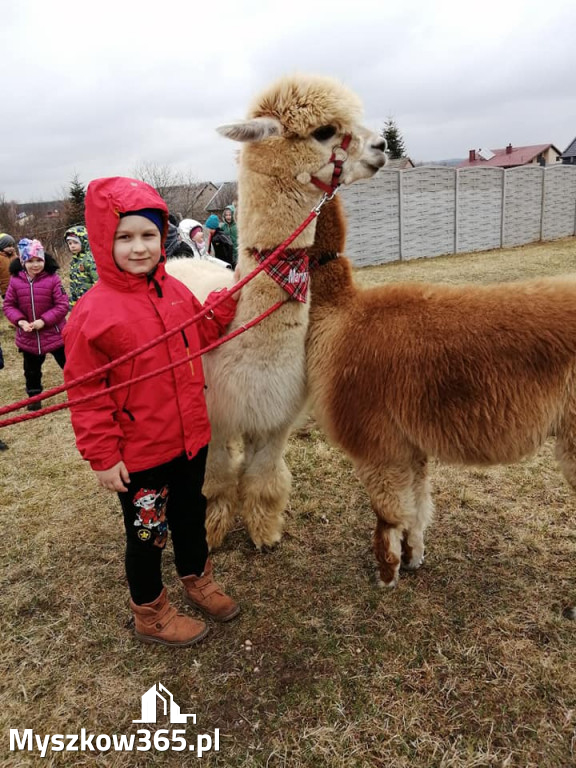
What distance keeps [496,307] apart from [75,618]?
6.39 ft

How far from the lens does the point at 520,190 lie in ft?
43.8

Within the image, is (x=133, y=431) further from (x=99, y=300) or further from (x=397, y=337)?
(x=397, y=337)

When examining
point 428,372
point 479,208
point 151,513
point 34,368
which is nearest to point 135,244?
point 151,513

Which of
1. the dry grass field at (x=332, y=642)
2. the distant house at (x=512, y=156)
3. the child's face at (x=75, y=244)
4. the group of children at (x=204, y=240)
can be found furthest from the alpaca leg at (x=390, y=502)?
the distant house at (x=512, y=156)

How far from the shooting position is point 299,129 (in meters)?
1.69

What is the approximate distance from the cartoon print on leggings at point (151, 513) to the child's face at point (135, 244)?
0.69 m

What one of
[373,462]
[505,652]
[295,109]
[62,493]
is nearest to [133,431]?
[373,462]

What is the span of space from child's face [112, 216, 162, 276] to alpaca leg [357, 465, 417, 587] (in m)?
1.04

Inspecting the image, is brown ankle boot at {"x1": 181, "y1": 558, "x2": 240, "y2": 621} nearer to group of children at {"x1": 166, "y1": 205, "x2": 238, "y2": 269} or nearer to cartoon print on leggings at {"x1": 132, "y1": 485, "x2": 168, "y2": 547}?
cartoon print on leggings at {"x1": 132, "y1": 485, "x2": 168, "y2": 547}

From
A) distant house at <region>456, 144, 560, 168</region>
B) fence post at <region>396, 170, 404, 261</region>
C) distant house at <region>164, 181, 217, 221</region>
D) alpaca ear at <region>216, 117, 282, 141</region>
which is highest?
distant house at <region>456, 144, 560, 168</region>

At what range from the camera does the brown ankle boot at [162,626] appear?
6.05 ft

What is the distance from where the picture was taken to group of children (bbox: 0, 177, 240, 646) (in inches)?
56.4

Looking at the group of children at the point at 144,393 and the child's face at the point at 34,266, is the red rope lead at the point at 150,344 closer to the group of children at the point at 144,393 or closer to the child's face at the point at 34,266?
the group of children at the point at 144,393

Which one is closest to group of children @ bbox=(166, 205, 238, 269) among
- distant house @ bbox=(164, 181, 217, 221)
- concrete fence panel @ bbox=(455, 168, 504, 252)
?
concrete fence panel @ bbox=(455, 168, 504, 252)
